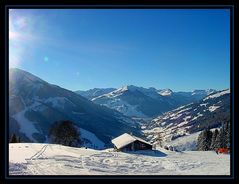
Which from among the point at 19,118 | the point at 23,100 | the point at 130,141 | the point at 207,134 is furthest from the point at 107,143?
the point at 130,141

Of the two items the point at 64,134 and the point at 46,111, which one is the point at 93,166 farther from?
the point at 46,111

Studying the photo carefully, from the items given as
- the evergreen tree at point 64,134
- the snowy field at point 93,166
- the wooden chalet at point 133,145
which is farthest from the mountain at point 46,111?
the snowy field at point 93,166

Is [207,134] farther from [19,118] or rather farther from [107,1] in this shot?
[19,118]

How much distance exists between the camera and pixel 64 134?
26.2m

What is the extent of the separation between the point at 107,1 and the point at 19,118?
133 m

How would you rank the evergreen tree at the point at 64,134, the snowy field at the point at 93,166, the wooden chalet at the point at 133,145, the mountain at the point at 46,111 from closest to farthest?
the snowy field at the point at 93,166 → the wooden chalet at the point at 133,145 → the evergreen tree at the point at 64,134 → the mountain at the point at 46,111

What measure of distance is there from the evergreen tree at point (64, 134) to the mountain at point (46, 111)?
86846 millimetres

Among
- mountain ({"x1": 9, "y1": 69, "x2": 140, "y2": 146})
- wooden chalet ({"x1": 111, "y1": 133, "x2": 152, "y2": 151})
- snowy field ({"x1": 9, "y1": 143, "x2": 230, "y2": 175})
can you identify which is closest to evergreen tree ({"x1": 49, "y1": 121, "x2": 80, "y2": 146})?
wooden chalet ({"x1": 111, "y1": 133, "x2": 152, "y2": 151})

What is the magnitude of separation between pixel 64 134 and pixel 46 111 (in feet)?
392

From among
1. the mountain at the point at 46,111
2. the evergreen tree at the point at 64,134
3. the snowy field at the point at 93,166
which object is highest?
the mountain at the point at 46,111

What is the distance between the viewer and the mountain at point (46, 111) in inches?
4980

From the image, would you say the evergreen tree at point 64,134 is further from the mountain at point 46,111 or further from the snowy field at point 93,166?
the mountain at point 46,111

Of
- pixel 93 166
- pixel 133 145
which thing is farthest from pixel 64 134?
pixel 93 166

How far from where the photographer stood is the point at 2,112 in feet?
10.5
